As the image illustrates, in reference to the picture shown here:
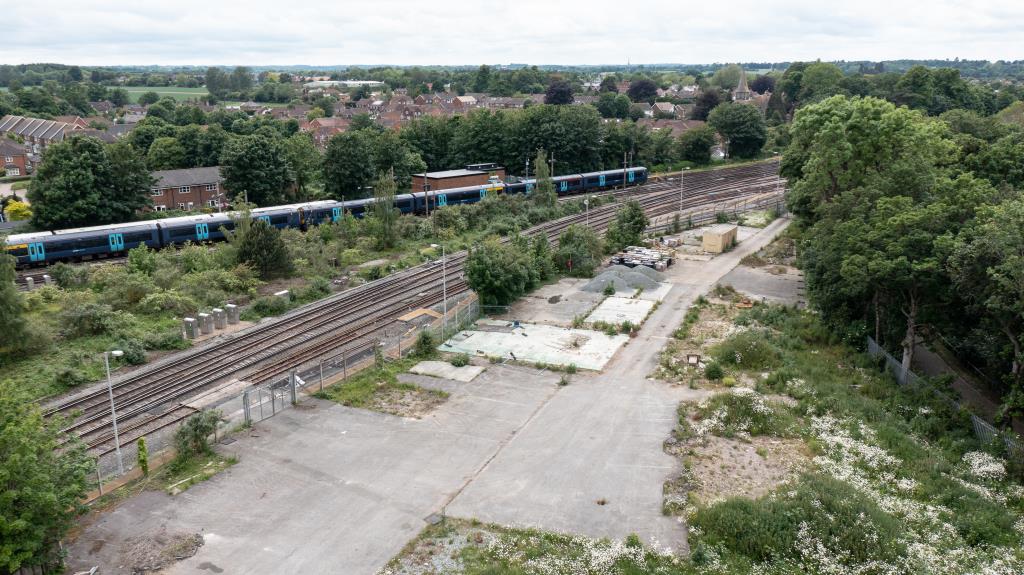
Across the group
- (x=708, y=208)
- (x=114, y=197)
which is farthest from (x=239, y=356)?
(x=708, y=208)

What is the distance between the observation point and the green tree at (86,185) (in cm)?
5956

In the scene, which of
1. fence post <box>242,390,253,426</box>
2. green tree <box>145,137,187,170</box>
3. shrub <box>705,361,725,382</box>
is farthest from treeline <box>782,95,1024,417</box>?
green tree <box>145,137,187,170</box>

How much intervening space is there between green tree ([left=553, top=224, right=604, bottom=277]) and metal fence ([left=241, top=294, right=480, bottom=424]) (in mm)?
10315

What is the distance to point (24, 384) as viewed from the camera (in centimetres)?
3103

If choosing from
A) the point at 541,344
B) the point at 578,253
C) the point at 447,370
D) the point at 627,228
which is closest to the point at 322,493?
the point at 447,370

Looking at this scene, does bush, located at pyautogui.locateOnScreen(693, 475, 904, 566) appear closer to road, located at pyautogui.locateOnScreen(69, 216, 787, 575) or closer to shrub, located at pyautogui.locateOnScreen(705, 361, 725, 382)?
road, located at pyautogui.locateOnScreen(69, 216, 787, 575)

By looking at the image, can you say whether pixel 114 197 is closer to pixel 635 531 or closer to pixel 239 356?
pixel 239 356

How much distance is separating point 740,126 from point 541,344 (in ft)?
278

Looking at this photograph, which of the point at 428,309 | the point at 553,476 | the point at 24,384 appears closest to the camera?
the point at 553,476

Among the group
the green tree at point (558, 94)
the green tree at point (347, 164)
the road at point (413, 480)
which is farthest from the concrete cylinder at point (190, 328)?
the green tree at point (558, 94)

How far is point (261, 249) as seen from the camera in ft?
158

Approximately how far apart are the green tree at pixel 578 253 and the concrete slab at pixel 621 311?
6.32 meters

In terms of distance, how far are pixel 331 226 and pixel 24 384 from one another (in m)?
30.6

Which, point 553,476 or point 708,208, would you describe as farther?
point 708,208
